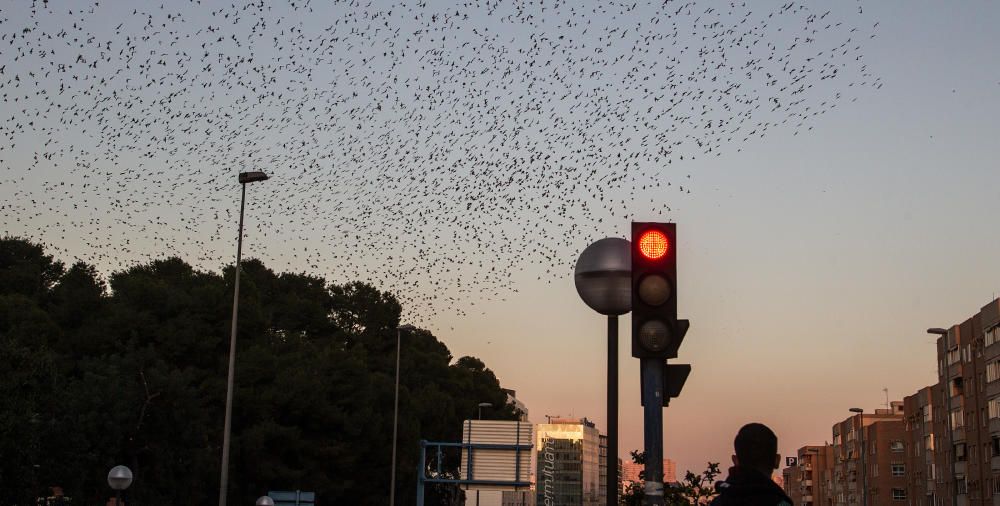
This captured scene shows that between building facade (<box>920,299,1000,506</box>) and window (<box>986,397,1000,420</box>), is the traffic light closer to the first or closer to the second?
building facade (<box>920,299,1000,506</box>)

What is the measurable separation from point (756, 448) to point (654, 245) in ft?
9.43

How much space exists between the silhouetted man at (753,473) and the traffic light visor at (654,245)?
257 centimetres

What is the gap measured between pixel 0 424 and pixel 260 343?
26.3 meters

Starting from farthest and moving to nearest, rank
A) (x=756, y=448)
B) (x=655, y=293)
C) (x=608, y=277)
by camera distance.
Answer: (x=608, y=277) < (x=655, y=293) < (x=756, y=448)

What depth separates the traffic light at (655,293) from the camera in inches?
313

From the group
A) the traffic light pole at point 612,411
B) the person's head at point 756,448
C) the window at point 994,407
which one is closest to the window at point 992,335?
the window at point 994,407

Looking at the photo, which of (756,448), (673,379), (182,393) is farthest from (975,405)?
(756,448)

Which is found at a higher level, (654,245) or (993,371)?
(993,371)

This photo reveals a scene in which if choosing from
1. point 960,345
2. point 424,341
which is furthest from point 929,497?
point 424,341

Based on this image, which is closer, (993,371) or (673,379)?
(673,379)

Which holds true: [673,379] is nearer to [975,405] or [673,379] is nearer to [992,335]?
[992,335]

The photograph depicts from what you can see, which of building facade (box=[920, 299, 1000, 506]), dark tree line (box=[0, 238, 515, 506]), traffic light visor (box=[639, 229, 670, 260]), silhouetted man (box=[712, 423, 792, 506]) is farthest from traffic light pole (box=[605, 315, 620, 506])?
building facade (box=[920, 299, 1000, 506])

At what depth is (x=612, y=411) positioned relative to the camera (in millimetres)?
9086

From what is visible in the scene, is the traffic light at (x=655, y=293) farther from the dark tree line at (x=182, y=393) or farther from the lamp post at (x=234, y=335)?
the dark tree line at (x=182, y=393)
